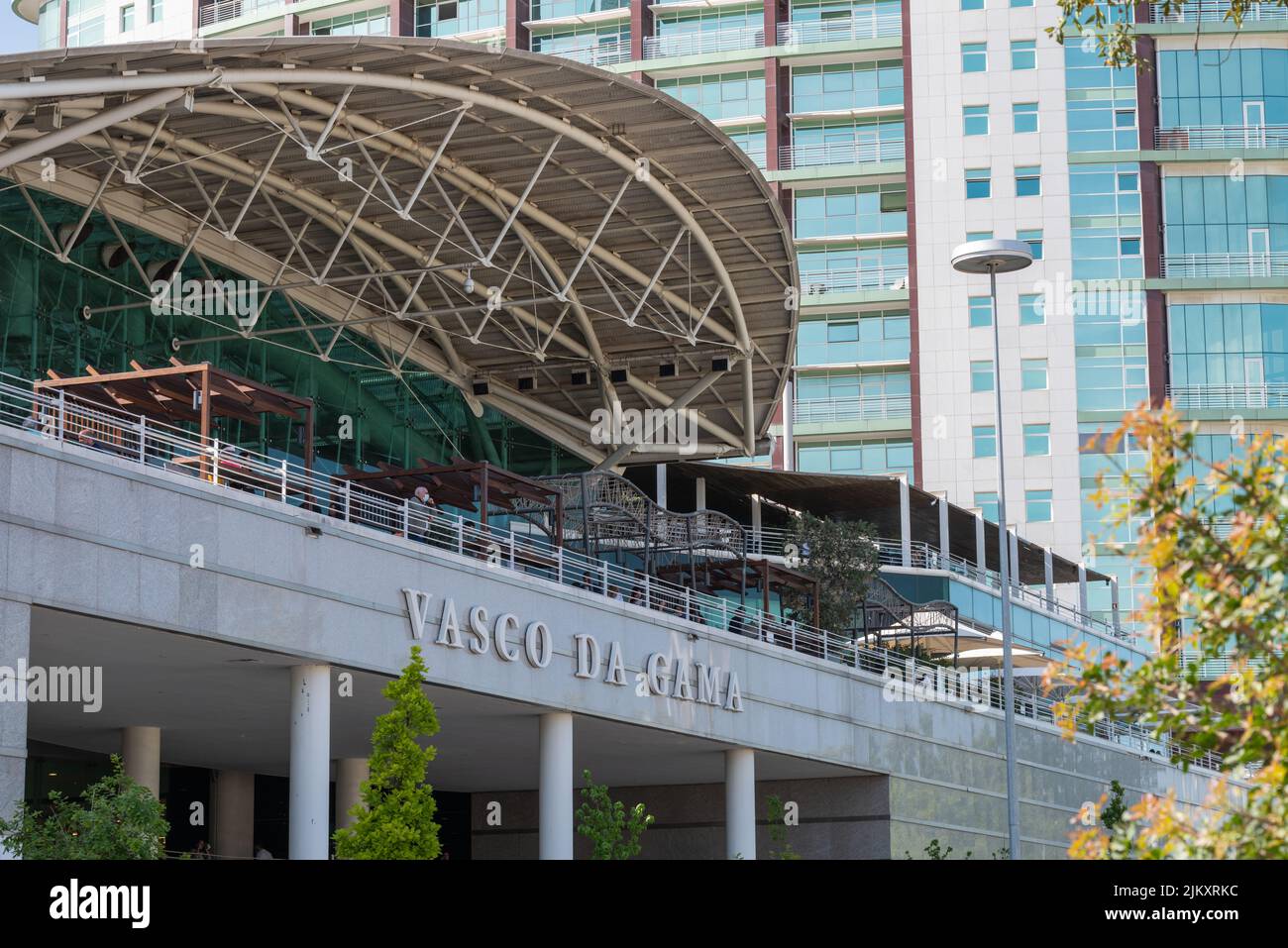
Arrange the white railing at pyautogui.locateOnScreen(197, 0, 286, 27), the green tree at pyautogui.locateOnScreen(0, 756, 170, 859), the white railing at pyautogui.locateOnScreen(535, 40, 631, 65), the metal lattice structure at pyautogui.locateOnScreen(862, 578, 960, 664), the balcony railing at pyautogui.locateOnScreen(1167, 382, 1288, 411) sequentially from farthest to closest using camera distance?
1. the white railing at pyautogui.locateOnScreen(197, 0, 286, 27)
2. the white railing at pyautogui.locateOnScreen(535, 40, 631, 65)
3. the balcony railing at pyautogui.locateOnScreen(1167, 382, 1288, 411)
4. the metal lattice structure at pyautogui.locateOnScreen(862, 578, 960, 664)
5. the green tree at pyautogui.locateOnScreen(0, 756, 170, 859)

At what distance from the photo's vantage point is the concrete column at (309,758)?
985 inches

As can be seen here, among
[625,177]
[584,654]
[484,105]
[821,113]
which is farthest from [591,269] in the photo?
[821,113]

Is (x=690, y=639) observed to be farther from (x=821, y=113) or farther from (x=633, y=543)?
(x=821, y=113)

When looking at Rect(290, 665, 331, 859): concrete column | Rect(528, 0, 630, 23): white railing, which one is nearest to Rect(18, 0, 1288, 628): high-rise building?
Rect(528, 0, 630, 23): white railing

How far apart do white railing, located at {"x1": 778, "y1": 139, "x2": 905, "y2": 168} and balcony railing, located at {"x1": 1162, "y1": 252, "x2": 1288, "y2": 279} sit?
13.5 metres

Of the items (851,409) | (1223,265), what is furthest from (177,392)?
(1223,265)

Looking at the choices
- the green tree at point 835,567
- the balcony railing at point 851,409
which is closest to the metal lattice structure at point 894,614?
the green tree at point 835,567

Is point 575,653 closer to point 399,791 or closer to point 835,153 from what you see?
point 399,791

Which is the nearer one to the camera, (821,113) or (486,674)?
(486,674)

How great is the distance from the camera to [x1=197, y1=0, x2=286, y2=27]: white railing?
94625 millimetres

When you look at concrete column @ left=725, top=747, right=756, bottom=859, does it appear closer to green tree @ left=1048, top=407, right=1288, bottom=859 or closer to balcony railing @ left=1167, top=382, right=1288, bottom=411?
green tree @ left=1048, top=407, right=1288, bottom=859

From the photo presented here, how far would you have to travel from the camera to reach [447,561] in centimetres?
2770
